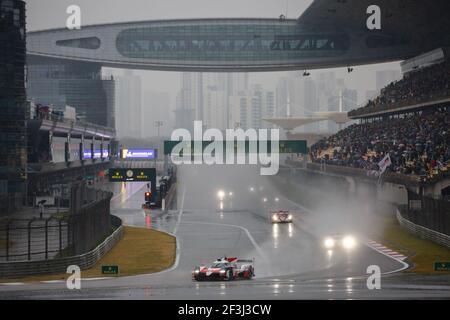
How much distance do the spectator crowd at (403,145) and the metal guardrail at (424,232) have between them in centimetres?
525

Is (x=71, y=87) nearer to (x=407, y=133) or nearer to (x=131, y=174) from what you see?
(x=131, y=174)

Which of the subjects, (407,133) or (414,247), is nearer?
(414,247)

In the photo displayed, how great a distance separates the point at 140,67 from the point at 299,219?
6001 cm

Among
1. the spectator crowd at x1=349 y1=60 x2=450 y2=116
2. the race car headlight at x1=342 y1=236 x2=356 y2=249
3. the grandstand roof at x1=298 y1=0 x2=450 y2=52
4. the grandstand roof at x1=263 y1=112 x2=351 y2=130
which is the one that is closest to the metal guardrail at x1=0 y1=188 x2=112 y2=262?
the race car headlight at x1=342 y1=236 x2=356 y2=249

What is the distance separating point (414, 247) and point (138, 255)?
15.3 meters

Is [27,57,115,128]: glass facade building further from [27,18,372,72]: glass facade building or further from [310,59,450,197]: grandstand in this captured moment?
[310,59,450,197]: grandstand

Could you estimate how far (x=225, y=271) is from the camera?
30703 millimetres

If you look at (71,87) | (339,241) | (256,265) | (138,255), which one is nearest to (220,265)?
(256,265)

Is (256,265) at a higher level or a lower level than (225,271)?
lower

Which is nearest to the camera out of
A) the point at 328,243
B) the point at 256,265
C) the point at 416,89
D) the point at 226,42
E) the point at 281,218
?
the point at 256,265

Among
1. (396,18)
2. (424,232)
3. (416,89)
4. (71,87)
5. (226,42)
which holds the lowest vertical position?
(424,232)
